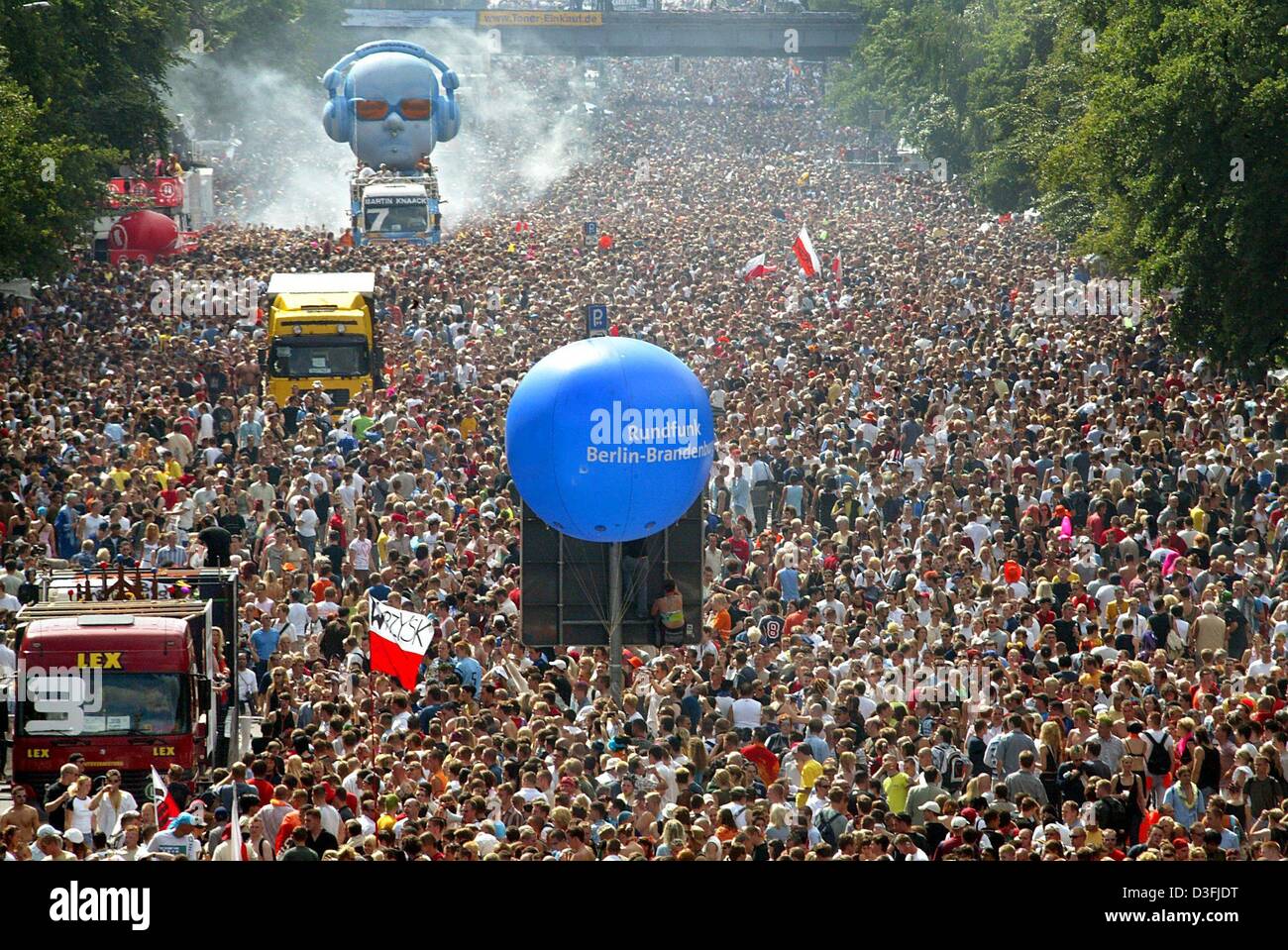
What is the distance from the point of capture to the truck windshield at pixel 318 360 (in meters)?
30.8

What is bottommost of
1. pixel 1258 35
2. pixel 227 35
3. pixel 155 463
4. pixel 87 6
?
pixel 155 463

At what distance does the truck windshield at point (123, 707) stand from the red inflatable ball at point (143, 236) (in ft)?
118

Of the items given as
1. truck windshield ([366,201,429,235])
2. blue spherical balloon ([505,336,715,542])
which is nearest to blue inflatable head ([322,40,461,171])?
truck windshield ([366,201,429,235])

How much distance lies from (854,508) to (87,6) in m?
27.8

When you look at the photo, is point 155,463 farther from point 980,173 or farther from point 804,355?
point 980,173

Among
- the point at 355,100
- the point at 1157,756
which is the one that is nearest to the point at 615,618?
the point at 1157,756

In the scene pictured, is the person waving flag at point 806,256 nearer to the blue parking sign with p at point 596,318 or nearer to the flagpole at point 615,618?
the blue parking sign with p at point 596,318

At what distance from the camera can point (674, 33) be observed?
10988cm

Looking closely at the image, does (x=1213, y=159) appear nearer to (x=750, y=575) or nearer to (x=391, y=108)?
(x=750, y=575)

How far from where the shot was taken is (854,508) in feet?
71.8

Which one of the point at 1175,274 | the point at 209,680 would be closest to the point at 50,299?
the point at 1175,274

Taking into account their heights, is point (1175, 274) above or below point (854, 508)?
above

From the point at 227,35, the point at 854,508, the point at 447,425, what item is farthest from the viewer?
the point at 227,35

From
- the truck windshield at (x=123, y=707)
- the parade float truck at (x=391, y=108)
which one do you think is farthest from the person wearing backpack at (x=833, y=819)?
the parade float truck at (x=391, y=108)
